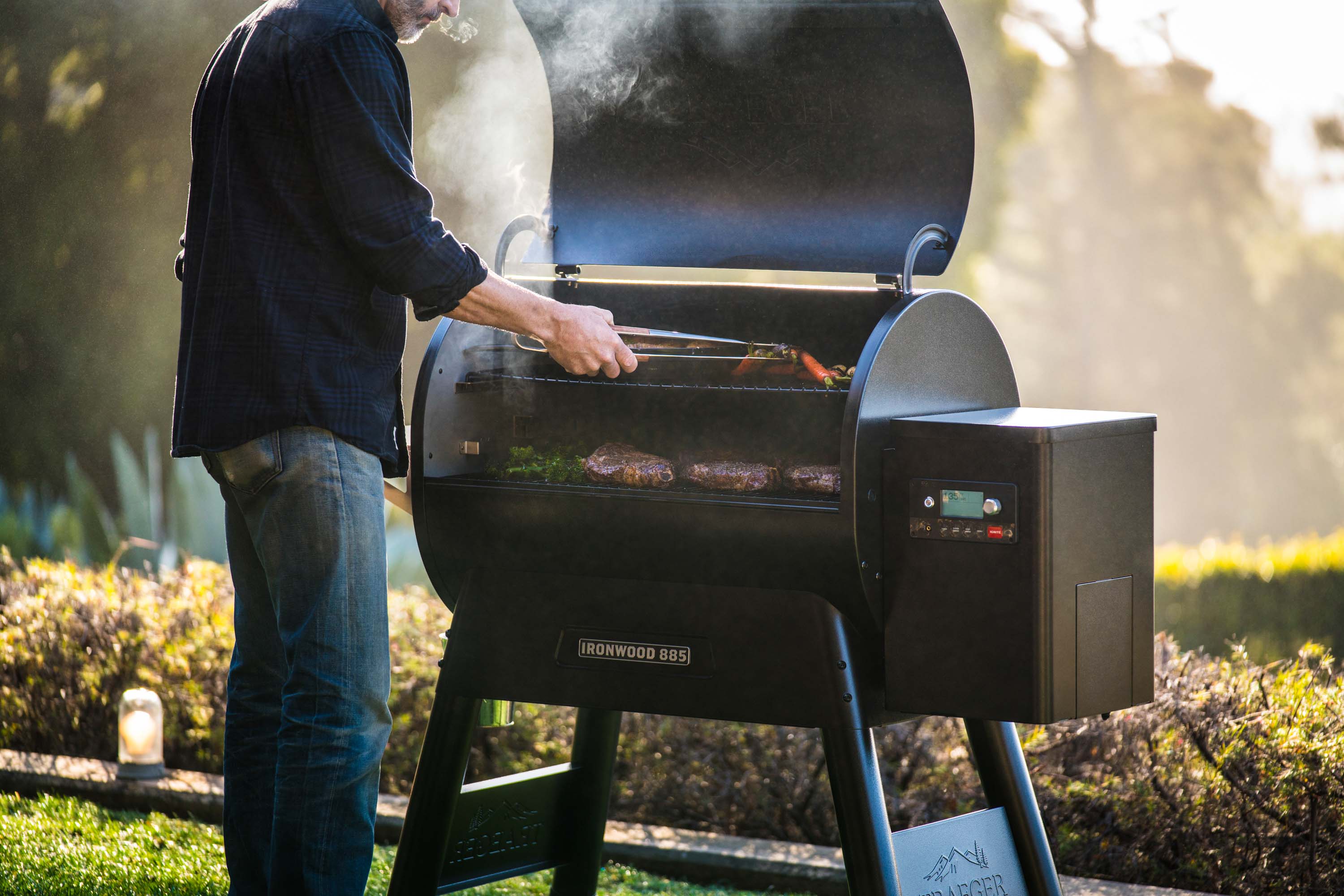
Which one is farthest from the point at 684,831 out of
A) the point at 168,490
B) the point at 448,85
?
the point at 448,85

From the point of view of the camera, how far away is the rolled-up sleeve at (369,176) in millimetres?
2312

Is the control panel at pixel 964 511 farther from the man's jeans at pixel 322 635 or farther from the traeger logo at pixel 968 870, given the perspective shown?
the man's jeans at pixel 322 635

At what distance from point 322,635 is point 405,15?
1.07m

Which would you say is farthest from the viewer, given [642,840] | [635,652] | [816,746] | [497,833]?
[816,746]

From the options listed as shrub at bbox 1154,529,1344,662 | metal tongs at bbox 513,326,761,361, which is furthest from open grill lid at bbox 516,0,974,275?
shrub at bbox 1154,529,1344,662

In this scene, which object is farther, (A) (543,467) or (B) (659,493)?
(A) (543,467)

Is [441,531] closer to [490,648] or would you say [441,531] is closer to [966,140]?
[490,648]

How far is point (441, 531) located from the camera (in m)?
2.81

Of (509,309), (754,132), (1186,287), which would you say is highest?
(1186,287)

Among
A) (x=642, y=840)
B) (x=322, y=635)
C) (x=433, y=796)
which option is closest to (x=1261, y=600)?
(x=642, y=840)

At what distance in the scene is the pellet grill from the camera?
7.79 feet

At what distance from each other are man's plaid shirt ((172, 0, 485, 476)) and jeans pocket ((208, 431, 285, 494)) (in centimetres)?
2

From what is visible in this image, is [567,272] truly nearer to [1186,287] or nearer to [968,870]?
[968,870]

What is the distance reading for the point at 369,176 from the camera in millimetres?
2316
